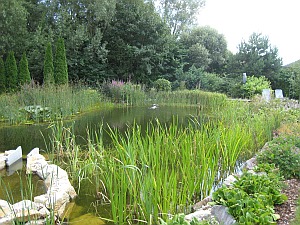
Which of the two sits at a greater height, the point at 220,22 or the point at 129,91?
the point at 220,22

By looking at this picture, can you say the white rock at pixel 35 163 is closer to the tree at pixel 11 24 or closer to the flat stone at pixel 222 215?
the flat stone at pixel 222 215

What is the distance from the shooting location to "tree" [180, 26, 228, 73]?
18203 mm

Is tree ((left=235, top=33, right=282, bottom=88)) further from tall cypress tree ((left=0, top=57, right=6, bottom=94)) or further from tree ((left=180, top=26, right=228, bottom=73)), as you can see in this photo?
tall cypress tree ((left=0, top=57, right=6, bottom=94))

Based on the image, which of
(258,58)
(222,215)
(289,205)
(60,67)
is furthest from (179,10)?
(222,215)

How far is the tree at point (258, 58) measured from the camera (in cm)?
1566

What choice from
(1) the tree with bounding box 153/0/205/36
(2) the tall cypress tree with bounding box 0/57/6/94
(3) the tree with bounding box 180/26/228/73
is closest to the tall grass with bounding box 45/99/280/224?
(2) the tall cypress tree with bounding box 0/57/6/94

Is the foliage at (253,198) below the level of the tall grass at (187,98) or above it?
below

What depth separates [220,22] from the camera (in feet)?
69.9

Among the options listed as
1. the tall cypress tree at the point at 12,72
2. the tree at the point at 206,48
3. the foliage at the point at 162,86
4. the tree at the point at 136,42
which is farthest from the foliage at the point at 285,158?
the tree at the point at 206,48

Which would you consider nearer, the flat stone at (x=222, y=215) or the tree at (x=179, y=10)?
the flat stone at (x=222, y=215)

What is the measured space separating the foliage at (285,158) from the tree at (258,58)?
534 inches

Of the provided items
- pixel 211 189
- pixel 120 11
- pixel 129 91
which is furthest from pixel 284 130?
pixel 120 11

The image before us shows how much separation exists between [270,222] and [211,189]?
1.17 meters

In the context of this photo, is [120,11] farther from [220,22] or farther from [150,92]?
[220,22]
